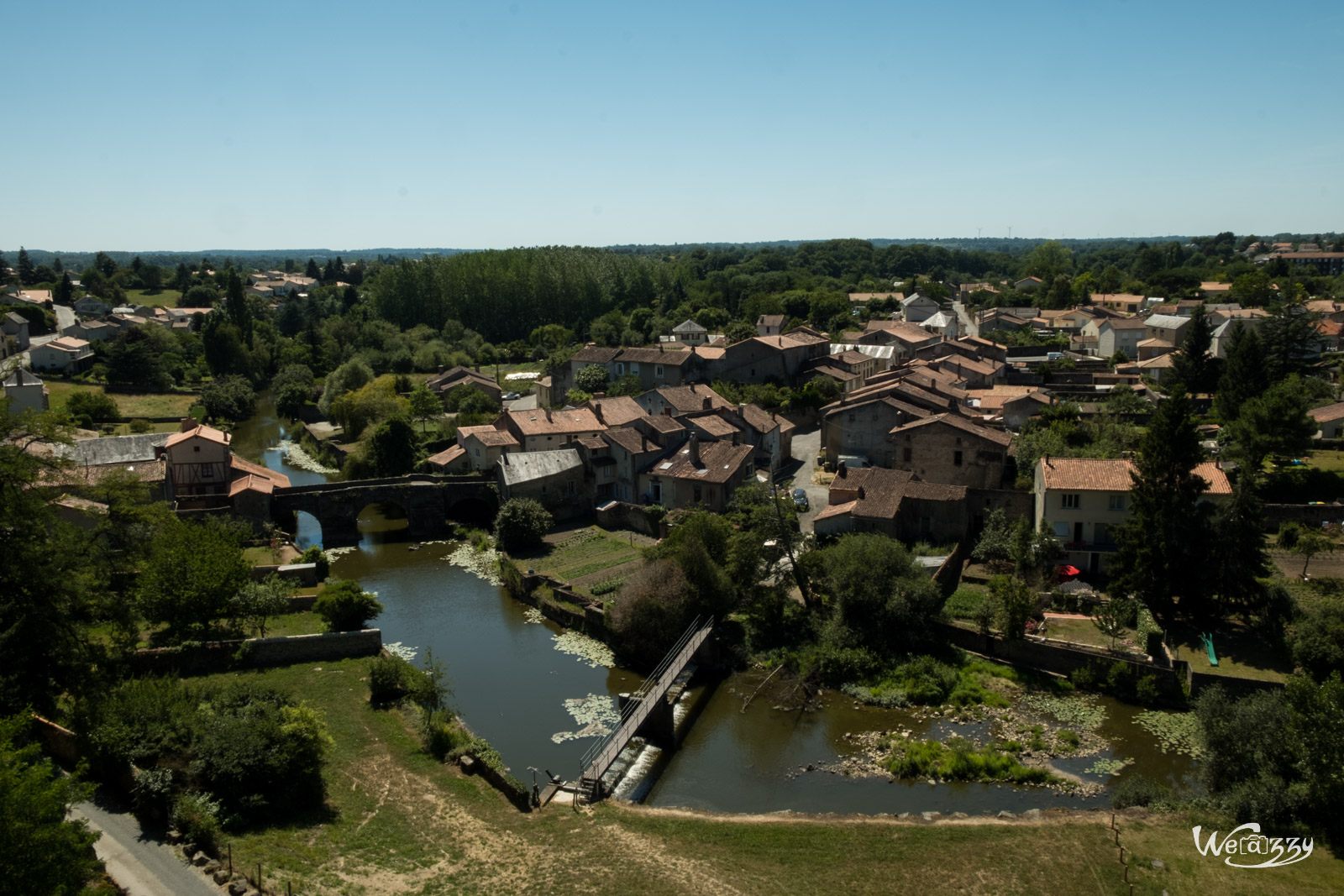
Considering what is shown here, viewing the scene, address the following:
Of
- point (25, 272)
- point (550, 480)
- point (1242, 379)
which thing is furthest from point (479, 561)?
point (25, 272)

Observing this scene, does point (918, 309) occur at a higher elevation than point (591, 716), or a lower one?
higher

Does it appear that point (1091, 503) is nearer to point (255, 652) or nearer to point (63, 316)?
point (255, 652)

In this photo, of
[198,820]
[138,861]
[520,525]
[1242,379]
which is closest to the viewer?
[138,861]

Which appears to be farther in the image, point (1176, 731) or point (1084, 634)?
point (1084, 634)

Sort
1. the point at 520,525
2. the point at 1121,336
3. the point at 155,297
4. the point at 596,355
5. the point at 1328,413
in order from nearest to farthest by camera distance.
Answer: the point at 520,525
the point at 1328,413
the point at 596,355
the point at 1121,336
the point at 155,297

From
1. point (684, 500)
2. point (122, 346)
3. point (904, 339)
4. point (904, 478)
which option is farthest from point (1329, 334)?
point (122, 346)

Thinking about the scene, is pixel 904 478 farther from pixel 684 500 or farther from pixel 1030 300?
pixel 1030 300

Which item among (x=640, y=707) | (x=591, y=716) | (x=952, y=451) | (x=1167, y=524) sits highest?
(x=952, y=451)
